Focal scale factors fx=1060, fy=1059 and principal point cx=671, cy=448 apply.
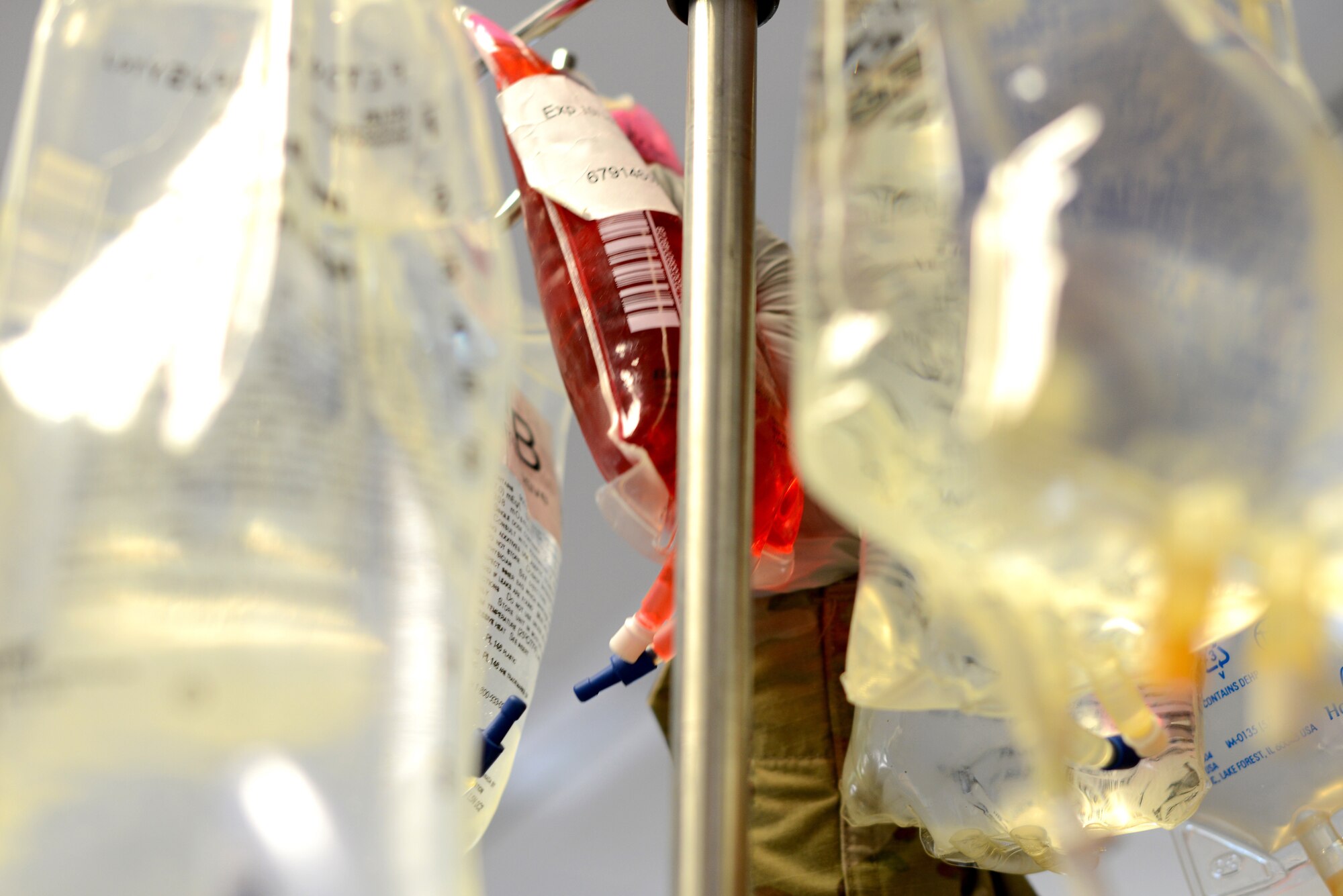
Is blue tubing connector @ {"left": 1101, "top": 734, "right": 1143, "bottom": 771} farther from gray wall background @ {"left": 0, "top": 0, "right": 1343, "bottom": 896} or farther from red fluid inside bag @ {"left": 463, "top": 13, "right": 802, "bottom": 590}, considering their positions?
gray wall background @ {"left": 0, "top": 0, "right": 1343, "bottom": 896}

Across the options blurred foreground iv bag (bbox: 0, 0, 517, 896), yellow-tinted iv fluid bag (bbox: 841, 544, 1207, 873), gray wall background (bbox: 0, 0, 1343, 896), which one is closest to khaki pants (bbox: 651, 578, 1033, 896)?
yellow-tinted iv fluid bag (bbox: 841, 544, 1207, 873)

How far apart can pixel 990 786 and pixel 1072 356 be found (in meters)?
0.26

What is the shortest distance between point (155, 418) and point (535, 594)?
261 millimetres

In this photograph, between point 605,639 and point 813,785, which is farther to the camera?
point 605,639

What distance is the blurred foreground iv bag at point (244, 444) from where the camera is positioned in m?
0.25

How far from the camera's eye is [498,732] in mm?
442

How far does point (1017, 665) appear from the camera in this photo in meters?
0.27

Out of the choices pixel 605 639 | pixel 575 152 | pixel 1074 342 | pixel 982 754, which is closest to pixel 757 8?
pixel 575 152

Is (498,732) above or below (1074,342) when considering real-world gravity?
below

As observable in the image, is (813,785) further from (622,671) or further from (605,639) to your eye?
(605,639)

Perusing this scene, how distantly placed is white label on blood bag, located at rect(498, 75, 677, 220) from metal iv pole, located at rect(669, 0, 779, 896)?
0.28 feet

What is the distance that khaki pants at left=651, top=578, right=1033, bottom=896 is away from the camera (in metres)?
0.57

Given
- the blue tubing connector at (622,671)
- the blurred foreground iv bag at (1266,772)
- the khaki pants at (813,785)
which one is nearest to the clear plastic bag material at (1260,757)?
the blurred foreground iv bag at (1266,772)

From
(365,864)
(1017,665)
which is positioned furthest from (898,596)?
(365,864)
